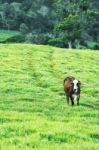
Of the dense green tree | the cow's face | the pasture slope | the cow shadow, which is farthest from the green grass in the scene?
the cow's face

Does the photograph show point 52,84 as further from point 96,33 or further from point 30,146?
point 96,33

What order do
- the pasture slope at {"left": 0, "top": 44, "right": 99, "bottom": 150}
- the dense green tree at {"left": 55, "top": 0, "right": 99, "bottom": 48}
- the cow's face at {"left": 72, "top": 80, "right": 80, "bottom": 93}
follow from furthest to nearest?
the dense green tree at {"left": 55, "top": 0, "right": 99, "bottom": 48} → the cow's face at {"left": 72, "top": 80, "right": 80, "bottom": 93} → the pasture slope at {"left": 0, "top": 44, "right": 99, "bottom": 150}

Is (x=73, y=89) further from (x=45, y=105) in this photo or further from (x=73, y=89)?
(x=45, y=105)

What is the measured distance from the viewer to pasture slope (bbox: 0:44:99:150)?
15312 millimetres

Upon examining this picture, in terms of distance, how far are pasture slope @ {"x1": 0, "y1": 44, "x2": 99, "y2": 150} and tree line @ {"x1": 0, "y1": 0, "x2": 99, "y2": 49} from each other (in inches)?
1811

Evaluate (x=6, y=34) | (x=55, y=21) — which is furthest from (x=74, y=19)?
(x=55, y=21)

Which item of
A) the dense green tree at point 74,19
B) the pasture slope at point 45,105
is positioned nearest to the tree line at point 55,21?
the dense green tree at point 74,19

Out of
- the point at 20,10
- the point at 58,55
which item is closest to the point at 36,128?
the point at 58,55

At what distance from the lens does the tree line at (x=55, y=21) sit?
112312 mm

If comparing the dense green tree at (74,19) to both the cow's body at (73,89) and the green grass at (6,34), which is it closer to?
the green grass at (6,34)

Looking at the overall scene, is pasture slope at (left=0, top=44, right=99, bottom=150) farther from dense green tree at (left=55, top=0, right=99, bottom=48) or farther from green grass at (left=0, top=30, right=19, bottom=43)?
green grass at (left=0, top=30, right=19, bottom=43)

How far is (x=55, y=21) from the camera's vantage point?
15625cm

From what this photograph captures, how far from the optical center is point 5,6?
521 ft

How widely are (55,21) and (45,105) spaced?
13084cm
